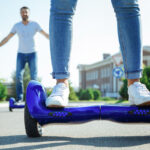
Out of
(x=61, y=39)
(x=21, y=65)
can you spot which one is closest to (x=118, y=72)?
(x=21, y=65)

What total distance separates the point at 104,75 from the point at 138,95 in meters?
54.8

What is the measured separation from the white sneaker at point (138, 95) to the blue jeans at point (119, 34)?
10 cm

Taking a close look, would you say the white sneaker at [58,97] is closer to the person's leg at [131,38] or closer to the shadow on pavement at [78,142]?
the shadow on pavement at [78,142]

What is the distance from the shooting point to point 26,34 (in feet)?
20.5

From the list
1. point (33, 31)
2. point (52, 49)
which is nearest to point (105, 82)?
point (33, 31)

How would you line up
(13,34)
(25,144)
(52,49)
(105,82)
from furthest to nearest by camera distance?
(105,82), (13,34), (52,49), (25,144)

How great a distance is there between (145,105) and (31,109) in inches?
32.7

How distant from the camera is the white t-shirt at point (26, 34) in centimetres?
616

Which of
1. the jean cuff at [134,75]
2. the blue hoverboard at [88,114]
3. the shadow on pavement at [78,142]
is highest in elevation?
the jean cuff at [134,75]

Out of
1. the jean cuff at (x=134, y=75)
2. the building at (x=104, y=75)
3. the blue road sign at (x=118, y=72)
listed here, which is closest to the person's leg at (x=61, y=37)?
the jean cuff at (x=134, y=75)

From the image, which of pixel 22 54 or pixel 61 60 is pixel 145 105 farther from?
pixel 22 54

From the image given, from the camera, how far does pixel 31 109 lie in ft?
7.55

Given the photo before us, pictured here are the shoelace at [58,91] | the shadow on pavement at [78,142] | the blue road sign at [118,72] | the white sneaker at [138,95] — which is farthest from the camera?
the blue road sign at [118,72]

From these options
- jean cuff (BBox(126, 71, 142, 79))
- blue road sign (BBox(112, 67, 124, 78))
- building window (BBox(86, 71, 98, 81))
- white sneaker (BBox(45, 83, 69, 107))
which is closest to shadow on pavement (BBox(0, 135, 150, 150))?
white sneaker (BBox(45, 83, 69, 107))
